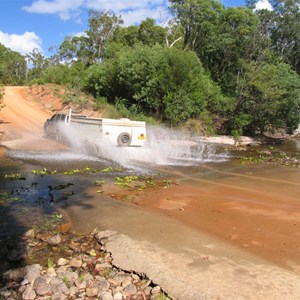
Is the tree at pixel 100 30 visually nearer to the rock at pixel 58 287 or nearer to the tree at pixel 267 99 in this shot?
the tree at pixel 267 99

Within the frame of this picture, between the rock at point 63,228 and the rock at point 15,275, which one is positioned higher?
the rock at point 63,228

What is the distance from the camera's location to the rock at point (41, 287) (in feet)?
16.0

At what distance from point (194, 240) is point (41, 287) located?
2.72 m

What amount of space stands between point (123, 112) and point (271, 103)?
1134cm

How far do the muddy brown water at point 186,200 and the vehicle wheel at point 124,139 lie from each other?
132 centimetres

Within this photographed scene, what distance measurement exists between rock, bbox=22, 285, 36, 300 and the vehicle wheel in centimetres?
1133

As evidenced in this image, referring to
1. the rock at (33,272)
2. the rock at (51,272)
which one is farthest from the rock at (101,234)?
the rock at (33,272)

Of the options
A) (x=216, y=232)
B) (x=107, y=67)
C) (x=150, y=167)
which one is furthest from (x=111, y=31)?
(x=216, y=232)

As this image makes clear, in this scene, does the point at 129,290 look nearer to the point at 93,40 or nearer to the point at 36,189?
the point at 36,189

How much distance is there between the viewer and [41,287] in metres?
4.95

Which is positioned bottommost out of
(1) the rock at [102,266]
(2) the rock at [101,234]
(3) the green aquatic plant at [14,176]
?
(1) the rock at [102,266]

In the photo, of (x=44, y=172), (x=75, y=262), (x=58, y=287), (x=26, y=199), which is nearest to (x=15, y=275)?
(x=58, y=287)

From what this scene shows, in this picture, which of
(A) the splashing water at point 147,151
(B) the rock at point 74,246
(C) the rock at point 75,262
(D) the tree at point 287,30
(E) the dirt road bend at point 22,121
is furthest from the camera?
(D) the tree at point 287,30

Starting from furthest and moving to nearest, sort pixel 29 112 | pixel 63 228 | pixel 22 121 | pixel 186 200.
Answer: pixel 29 112, pixel 22 121, pixel 186 200, pixel 63 228
